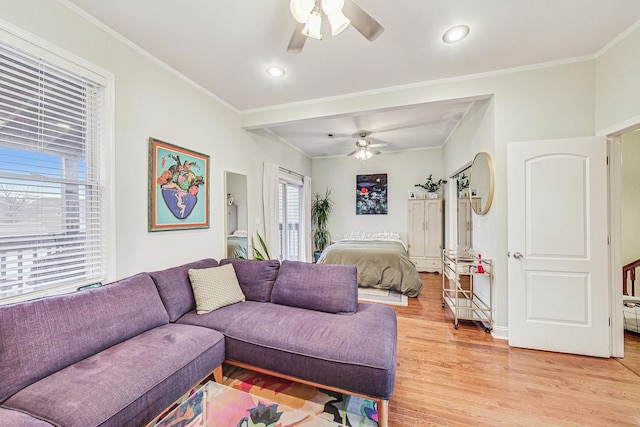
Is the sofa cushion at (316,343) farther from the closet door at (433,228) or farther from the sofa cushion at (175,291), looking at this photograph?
the closet door at (433,228)

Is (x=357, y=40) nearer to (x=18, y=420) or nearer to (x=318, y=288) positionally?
(x=318, y=288)

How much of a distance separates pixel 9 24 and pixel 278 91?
6.62ft

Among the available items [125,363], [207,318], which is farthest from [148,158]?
[125,363]

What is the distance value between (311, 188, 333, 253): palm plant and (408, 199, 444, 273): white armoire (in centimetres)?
199

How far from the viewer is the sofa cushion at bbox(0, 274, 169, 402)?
1.21 m

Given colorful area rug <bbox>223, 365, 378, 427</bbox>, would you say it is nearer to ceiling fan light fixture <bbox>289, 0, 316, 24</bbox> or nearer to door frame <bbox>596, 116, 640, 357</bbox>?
ceiling fan light fixture <bbox>289, 0, 316, 24</bbox>

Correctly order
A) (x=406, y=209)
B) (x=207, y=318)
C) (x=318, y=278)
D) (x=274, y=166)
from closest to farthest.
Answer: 1. (x=207, y=318)
2. (x=318, y=278)
3. (x=274, y=166)
4. (x=406, y=209)

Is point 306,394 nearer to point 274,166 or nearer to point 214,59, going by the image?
point 214,59

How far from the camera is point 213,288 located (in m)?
2.23

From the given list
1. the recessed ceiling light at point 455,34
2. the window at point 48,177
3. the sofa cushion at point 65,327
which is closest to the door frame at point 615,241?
the recessed ceiling light at point 455,34

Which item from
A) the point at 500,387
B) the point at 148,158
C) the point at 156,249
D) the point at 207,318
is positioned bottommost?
the point at 500,387

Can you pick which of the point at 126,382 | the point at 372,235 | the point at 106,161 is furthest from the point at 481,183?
the point at 106,161

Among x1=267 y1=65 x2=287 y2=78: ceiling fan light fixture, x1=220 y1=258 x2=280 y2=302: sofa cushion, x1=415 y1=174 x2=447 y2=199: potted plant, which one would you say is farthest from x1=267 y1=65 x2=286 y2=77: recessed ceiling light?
x1=415 y1=174 x2=447 y2=199: potted plant

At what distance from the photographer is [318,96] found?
10.0ft
